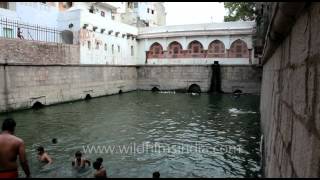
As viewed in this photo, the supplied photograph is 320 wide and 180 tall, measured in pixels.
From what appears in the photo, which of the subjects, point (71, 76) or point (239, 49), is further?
point (239, 49)

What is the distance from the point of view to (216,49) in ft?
125

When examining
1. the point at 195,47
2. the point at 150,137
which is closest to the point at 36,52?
the point at 150,137

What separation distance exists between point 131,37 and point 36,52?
1807 cm

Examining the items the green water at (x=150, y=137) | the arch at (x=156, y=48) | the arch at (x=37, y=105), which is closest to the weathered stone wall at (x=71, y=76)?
the arch at (x=37, y=105)

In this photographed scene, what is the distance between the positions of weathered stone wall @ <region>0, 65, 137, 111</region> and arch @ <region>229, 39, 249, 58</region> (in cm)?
1252

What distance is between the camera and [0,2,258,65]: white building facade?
29.6 meters

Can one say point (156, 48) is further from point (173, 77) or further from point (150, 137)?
point (150, 137)

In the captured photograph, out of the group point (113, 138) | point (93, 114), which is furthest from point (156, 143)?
point (93, 114)

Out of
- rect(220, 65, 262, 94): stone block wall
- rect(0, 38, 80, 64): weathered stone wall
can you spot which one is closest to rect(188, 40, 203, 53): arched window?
rect(220, 65, 262, 94): stone block wall

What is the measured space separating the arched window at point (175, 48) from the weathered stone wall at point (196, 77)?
2.53m

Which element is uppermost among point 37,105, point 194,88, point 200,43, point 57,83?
point 200,43

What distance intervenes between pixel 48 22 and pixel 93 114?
13.1 metres

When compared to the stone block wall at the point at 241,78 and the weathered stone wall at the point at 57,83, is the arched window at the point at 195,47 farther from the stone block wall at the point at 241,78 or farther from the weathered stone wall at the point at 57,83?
the weathered stone wall at the point at 57,83

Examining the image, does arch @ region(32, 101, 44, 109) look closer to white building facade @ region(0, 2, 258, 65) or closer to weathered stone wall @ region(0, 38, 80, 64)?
weathered stone wall @ region(0, 38, 80, 64)
